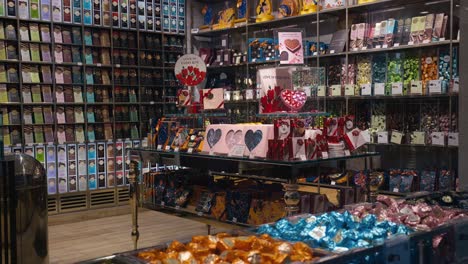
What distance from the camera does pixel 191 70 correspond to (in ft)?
14.2

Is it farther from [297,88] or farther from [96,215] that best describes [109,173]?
[297,88]

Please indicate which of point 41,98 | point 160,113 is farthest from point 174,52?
point 41,98

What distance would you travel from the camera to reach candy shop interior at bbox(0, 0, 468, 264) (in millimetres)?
2039

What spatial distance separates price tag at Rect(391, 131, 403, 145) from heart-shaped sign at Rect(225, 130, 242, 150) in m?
2.20

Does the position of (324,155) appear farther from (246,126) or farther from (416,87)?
(416,87)

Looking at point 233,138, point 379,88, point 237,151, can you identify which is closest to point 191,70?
point 233,138

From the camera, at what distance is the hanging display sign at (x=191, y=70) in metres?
4.30

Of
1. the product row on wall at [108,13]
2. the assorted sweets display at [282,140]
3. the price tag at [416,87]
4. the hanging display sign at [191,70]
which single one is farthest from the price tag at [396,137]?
the product row on wall at [108,13]

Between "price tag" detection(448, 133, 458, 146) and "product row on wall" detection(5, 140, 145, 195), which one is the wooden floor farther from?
"price tag" detection(448, 133, 458, 146)

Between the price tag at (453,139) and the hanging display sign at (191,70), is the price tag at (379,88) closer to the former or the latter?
the price tag at (453,139)

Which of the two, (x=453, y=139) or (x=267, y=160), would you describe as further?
(x=453, y=139)

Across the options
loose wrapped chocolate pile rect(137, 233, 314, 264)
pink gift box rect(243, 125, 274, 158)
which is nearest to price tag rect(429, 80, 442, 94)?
pink gift box rect(243, 125, 274, 158)

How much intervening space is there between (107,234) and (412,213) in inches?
163

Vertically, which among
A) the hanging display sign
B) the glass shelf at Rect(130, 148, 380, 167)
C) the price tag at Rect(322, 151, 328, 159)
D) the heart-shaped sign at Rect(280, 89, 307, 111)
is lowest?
the glass shelf at Rect(130, 148, 380, 167)
